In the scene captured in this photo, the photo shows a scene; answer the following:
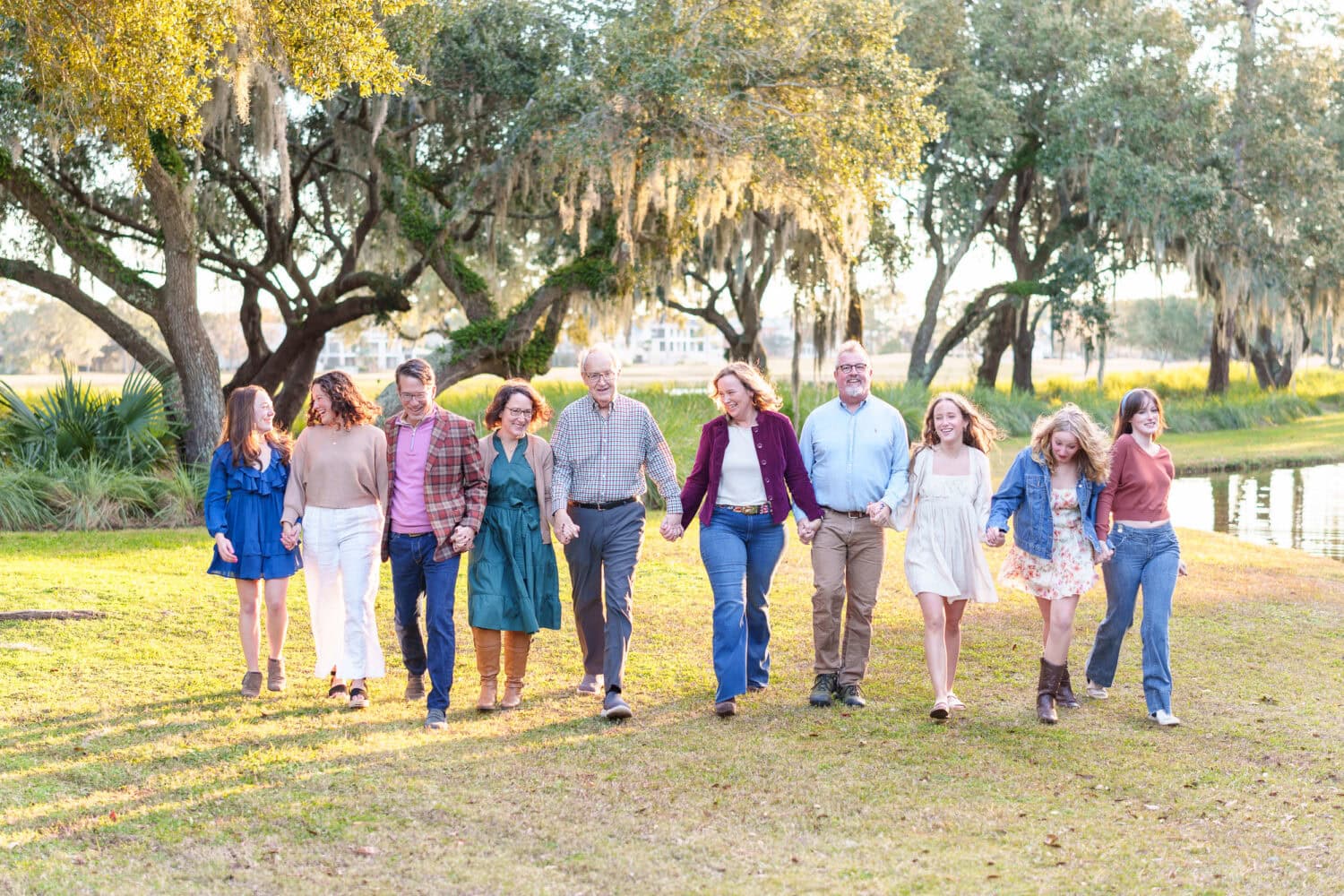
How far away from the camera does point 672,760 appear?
5711 mm

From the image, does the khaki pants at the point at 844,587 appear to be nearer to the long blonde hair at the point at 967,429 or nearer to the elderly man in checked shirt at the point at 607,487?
the long blonde hair at the point at 967,429

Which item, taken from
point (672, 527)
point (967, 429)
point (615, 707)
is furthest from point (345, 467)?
point (967, 429)

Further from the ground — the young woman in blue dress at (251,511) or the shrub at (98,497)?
the young woman in blue dress at (251,511)

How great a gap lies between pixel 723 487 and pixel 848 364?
0.88 meters

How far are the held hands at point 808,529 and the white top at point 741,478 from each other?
25 cm

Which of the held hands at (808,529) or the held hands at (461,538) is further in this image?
the held hands at (808,529)

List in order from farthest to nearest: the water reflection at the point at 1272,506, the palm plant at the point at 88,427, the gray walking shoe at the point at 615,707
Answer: the water reflection at the point at 1272,506 → the palm plant at the point at 88,427 → the gray walking shoe at the point at 615,707

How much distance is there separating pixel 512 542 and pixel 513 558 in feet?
0.26

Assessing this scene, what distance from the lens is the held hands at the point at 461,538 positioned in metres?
6.27

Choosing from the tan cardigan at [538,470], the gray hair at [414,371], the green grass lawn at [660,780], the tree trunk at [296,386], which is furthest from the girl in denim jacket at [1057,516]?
the tree trunk at [296,386]

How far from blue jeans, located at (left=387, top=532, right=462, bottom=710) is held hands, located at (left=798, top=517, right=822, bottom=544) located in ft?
5.66

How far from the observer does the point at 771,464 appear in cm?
664

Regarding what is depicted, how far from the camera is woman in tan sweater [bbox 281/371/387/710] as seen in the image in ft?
21.2

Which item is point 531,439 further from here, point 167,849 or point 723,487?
point 167,849
